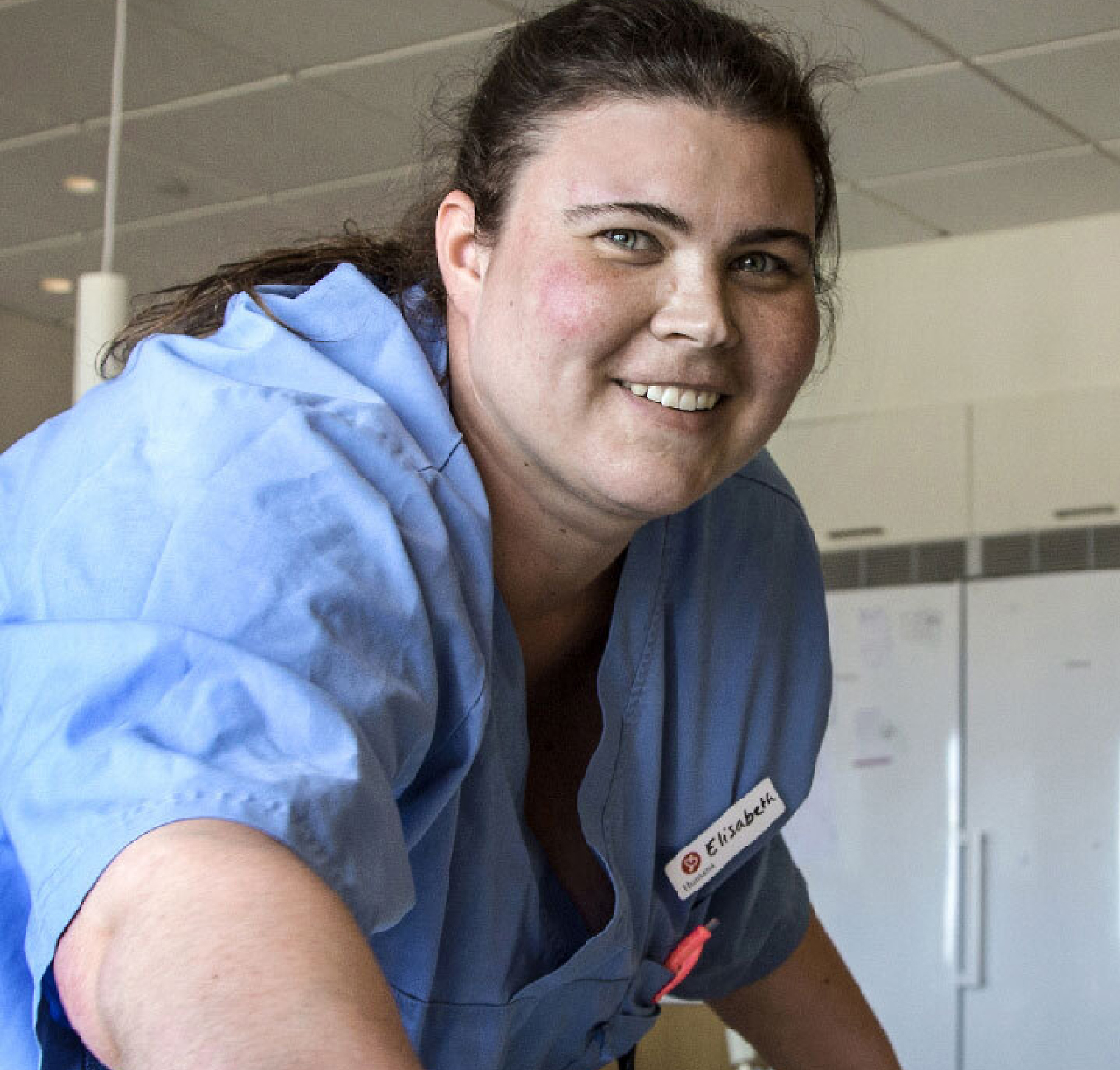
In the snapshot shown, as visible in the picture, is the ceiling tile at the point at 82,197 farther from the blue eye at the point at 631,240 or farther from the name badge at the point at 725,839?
the blue eye at the point at 631,240

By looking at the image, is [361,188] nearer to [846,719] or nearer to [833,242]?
[846,719]

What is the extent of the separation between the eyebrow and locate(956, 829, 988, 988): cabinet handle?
4.20 meters

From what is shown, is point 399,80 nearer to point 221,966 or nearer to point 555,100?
point 555,100

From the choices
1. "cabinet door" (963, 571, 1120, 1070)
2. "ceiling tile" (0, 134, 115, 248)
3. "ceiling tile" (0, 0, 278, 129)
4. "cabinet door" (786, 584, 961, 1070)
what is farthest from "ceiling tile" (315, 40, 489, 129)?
"cabinet door" (963, 571, 1120, 1070)

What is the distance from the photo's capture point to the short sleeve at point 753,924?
4.60 ft

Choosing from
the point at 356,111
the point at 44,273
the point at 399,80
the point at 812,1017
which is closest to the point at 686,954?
the point at 812,1017

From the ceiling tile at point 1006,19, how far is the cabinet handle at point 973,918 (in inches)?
85.4

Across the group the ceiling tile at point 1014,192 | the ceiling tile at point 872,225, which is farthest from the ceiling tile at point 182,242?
the ceiling tile at point 1014,192

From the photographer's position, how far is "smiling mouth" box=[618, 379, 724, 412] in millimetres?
1039

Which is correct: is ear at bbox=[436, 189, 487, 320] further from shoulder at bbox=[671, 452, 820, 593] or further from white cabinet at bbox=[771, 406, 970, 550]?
white cabinet at bbox=[771, 406, 970, 550]

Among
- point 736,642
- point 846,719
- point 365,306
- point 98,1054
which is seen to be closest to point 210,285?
point 365,306

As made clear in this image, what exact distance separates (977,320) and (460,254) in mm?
4470

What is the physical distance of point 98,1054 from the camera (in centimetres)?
69

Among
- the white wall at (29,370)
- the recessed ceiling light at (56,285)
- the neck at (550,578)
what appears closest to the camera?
the neck at (550,578)
